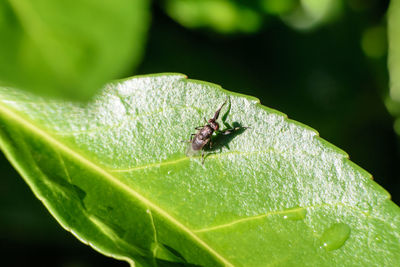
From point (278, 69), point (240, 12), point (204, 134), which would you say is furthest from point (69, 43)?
point (278, 69)

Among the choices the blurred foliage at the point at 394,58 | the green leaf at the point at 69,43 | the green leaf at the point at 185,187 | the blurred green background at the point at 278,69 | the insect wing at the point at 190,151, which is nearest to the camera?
the green leaf at the point at 69,43

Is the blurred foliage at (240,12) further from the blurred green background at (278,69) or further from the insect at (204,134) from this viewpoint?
the insect at (204,134)

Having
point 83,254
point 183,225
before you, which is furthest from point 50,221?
point 183,225

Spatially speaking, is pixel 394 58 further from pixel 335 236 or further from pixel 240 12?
pixel 335 236

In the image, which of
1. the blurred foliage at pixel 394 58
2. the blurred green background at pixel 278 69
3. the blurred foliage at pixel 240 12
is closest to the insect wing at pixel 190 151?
the blurred green background at pixel 278 69

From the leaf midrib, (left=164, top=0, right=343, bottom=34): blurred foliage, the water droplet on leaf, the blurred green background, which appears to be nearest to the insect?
the leaf midrib
